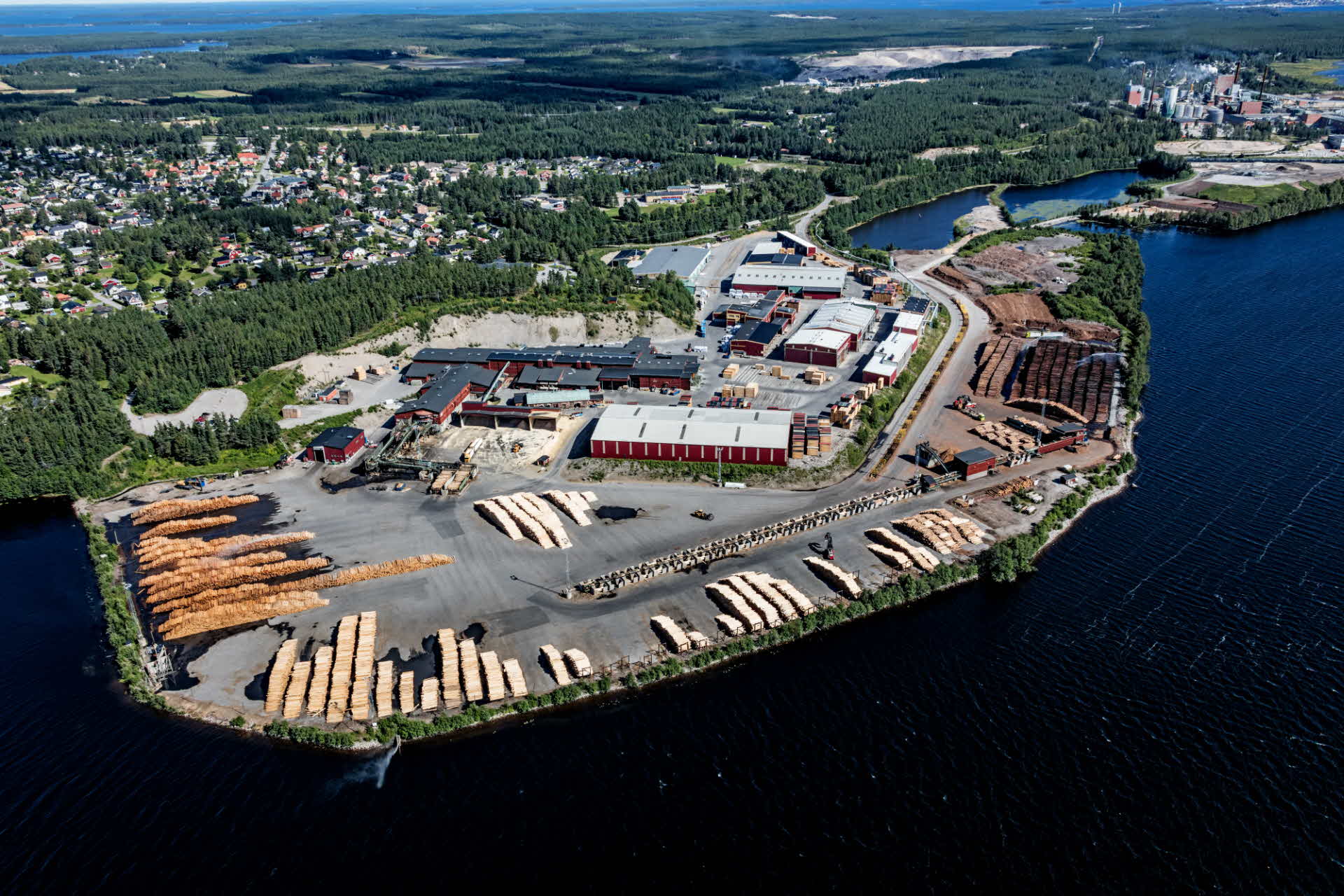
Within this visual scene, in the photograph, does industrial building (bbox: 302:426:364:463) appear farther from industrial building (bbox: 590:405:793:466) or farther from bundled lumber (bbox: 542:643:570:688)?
bundled lumber (bbox: 542:643:570:688)

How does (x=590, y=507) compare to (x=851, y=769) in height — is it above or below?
above

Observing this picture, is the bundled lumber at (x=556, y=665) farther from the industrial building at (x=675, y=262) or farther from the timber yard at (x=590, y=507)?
the industrial building at (x=675, y=262)

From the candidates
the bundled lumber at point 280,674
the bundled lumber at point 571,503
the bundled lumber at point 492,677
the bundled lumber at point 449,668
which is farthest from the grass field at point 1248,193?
the bundled lumber at point 280,674

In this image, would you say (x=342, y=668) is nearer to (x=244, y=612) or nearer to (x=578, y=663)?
(x=244, y=612)

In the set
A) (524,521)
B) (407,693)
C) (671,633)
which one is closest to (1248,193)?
(524,521)

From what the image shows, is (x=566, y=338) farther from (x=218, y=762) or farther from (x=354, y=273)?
(x=218, y=762)

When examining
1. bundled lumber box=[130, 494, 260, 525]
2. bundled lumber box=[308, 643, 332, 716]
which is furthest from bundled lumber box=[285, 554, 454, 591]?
bundled lumber box=[130, 494, 260, 525]
